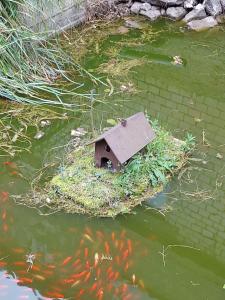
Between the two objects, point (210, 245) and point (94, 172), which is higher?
point (94, 172)

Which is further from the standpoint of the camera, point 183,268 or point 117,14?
point 117,14

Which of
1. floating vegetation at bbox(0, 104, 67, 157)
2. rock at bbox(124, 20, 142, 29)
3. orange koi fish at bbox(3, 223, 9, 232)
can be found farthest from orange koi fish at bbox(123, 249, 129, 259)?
rock at bbox(124, 20, 142, 29)

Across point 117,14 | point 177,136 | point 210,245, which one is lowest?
point 210,245

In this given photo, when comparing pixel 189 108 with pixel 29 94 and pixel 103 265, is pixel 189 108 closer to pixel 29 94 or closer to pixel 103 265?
pixel 29 94

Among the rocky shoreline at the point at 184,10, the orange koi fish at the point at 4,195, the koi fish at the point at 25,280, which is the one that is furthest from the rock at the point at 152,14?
the koi fish at the point at 25,280

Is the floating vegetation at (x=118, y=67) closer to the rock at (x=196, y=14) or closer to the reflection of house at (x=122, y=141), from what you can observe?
the rock at (x=196, y=14)

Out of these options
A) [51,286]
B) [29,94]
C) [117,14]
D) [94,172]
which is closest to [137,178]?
[94,172]
